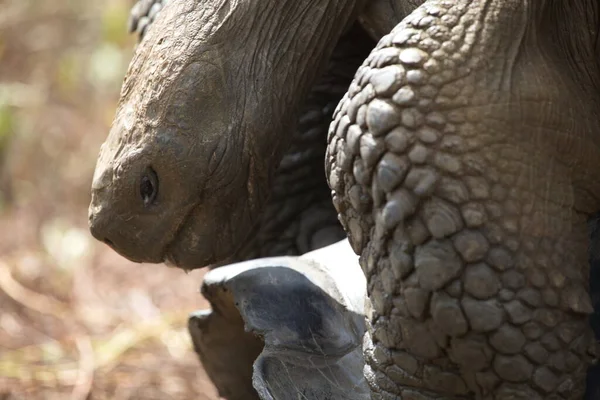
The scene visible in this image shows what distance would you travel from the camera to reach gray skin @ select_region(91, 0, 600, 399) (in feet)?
2.85

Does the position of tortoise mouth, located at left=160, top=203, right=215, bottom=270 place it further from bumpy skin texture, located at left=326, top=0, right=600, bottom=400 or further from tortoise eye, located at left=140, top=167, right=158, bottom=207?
bumpy skin texture, located at left=326, top=0, right=600, bottom=400

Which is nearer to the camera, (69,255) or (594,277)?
(594,277)

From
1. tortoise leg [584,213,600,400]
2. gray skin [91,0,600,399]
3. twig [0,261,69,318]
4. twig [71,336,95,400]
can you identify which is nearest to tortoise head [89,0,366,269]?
gray skin [91,0,600,399]

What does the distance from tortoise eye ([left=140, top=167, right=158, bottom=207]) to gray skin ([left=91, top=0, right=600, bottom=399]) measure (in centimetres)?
29

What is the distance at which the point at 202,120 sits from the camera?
115cm

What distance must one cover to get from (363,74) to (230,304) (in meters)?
0.53

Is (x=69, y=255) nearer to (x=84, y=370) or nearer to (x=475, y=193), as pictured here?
(x=84, y=370)

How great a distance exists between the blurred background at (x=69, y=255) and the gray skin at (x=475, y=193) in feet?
3.73

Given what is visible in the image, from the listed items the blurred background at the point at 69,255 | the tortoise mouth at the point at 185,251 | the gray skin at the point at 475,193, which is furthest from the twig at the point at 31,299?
the gray skin at the point at 475,193

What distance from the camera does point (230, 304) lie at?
1.36 meters

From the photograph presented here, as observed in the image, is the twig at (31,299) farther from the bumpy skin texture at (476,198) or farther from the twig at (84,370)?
the bumpy skin texture at (476,198)

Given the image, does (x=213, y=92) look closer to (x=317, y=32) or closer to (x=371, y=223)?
(x=317, y=32)

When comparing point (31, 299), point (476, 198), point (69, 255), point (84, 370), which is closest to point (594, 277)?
point (476, 198)

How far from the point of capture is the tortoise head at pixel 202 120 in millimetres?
1150
